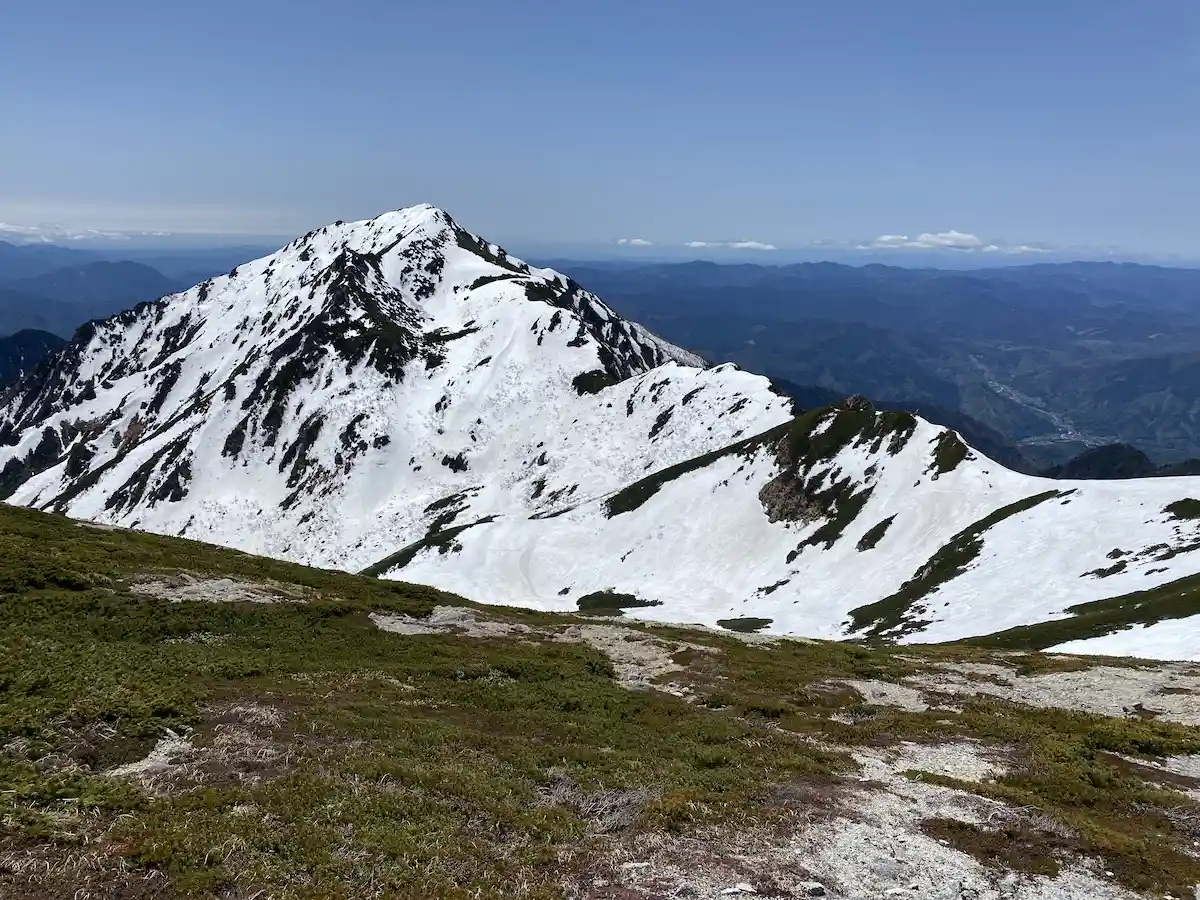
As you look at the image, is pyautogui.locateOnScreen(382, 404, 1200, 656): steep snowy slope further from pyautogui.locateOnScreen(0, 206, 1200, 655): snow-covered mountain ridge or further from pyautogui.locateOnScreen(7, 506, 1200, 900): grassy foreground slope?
pyautogui.locateOnScreen(7, 506, 1200, 900): grassy foreground slope

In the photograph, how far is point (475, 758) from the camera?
22188 mm

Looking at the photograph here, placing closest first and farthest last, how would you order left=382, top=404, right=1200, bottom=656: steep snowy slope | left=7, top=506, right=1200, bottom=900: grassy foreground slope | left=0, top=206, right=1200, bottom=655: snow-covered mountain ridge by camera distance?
left=7, top=506, right=1200, bottom=900: grassy foreground slope < left=382, top=404, right=1200, bottom=656: steep snowy slope < left=0, top=206, right=1200, bottom=655: snow-covered mountain ridge

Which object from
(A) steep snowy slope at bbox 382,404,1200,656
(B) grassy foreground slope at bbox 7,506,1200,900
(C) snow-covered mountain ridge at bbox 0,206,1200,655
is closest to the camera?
(B) grassy foreground slope at bbox 7,506,1200,900

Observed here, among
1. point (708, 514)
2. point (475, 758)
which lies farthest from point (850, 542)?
point (475, 758)

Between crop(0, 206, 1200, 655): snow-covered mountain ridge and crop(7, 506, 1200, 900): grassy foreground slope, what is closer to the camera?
crop(7, 506, 1200, 900): grassy foreground slope

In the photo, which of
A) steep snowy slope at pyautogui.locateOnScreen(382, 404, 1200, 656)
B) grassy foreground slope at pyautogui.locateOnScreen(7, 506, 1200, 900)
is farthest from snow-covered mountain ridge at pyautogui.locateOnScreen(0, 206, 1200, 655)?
grassy foreground slope at pyautogui.locateOnScreen(7, 506, 1200, 900)

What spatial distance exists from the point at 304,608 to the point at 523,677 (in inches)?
592

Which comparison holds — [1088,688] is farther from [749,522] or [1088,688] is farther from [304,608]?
[749,522]

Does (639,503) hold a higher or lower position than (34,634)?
lower

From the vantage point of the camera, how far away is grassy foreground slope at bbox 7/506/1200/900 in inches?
602

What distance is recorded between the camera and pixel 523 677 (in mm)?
33188

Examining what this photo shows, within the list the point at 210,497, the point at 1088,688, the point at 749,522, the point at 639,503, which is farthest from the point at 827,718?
the point at 210,497

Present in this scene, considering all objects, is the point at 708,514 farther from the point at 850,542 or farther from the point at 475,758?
the point at 475,758

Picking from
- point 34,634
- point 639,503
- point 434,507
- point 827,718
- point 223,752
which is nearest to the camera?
point 223,752
